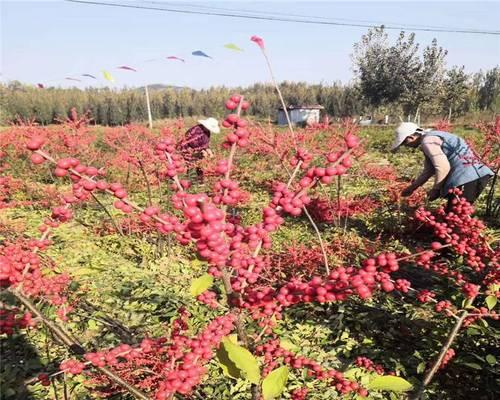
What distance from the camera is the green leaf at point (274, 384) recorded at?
3.36 feet

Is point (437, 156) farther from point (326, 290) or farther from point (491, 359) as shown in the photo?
point (326, 290)

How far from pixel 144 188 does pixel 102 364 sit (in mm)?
7693

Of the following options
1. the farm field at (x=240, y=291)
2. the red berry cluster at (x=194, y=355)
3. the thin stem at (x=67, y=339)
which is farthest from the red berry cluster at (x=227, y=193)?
the thin stem at (x=67, y=339)

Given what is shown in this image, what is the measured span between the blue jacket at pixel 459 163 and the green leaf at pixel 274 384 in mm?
3993

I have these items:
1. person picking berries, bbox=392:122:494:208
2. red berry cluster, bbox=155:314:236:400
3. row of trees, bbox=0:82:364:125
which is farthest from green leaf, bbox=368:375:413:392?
row of trees, bbox=0:82:364:125

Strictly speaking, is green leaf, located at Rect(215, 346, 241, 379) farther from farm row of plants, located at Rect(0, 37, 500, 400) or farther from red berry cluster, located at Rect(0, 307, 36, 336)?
red berry cluster, located at Rect(0, 307, 36, 336)

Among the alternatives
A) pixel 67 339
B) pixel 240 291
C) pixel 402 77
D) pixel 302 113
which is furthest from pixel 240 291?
pixel 302 113

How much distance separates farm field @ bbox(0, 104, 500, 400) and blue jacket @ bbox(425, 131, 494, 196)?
47cm

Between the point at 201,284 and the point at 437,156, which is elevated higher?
the point at 437,156

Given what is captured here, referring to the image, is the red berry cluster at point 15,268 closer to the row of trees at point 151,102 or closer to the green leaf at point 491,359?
the green leaf at point 491,359

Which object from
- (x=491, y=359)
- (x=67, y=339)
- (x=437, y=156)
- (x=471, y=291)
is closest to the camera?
(x=67, y=339)

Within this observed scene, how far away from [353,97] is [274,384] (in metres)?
44.2

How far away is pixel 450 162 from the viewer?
14.4 feet

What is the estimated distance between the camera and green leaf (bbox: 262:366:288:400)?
40.3 inches
